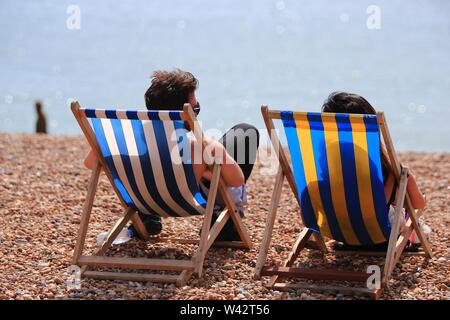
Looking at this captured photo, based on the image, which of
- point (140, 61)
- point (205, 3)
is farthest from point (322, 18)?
point (140, 61)

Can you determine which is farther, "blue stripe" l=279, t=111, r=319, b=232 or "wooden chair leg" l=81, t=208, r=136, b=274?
"wooden chair leg" l=81, t=208, r=136, b=274

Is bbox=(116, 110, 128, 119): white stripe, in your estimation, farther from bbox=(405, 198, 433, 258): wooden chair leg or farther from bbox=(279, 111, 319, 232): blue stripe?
bbox=(405, 198, 433, 258): wooden chair leg

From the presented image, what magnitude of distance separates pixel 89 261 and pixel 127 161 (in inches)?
22.3

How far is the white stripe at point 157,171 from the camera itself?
4.48 metres

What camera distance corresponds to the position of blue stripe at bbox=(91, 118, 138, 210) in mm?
4582

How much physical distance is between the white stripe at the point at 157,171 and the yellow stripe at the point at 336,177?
846 millimetres

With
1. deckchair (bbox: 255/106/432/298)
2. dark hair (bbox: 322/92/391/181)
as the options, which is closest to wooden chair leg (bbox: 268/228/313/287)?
deckchair (bbox: 255/106/432/298)

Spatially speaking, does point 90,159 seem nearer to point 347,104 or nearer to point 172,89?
point 172,89

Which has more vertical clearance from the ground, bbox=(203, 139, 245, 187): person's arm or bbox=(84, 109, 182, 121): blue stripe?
bbox=(84, 109, 182, 121): blue stripe

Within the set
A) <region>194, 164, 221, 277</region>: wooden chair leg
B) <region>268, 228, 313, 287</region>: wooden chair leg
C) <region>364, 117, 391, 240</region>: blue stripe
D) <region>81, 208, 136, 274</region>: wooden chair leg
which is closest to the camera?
<region>364, 117, 391, 240</region>: blue stripe

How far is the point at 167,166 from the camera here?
455cm

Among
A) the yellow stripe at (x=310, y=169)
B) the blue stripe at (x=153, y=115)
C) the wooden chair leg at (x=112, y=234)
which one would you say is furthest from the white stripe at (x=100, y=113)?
the yellow stripe at (x=310, y=169)

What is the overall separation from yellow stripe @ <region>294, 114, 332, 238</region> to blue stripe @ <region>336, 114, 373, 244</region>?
6.3 inches

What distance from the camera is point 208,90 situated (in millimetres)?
25953
